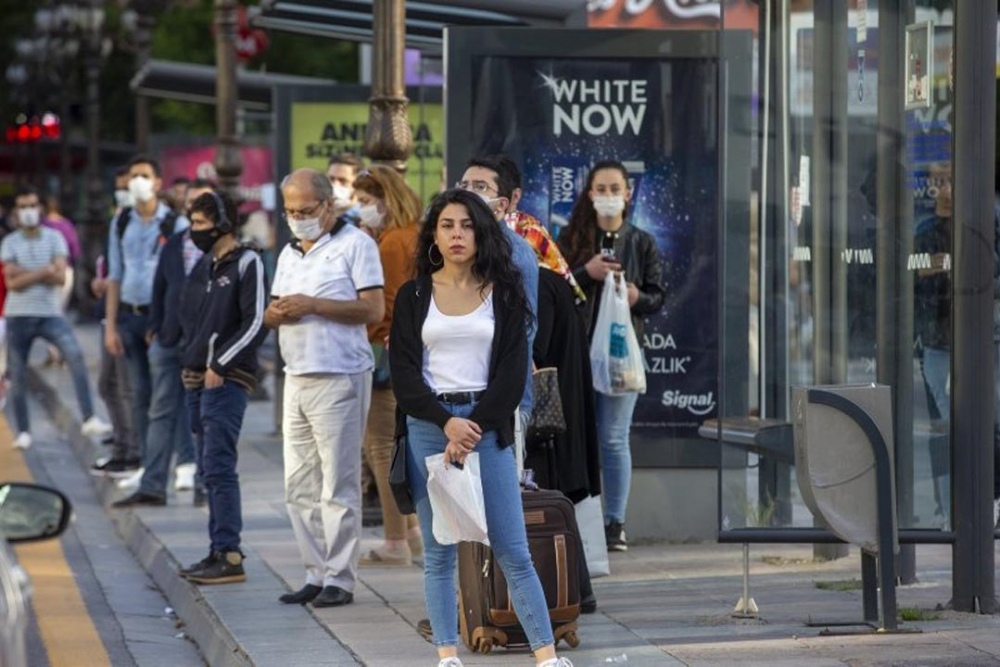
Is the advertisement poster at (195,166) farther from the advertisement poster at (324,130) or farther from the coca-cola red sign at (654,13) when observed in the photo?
the coca-cola red sign at (654,13)

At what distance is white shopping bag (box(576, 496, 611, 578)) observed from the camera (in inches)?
357

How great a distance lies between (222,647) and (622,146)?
3.73m

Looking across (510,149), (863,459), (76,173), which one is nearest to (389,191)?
(510,149)

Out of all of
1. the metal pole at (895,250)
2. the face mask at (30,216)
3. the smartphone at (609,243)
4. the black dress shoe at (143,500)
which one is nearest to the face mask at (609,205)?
the smartphone at (609,243)

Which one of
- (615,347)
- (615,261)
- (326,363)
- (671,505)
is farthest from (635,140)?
(326,363)

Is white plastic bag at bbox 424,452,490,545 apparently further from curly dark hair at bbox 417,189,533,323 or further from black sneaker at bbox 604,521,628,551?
black sneaker at bbox 604,521,628,551

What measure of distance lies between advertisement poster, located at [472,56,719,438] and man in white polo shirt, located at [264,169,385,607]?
1.95m

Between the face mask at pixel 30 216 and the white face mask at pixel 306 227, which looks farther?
the face mask at pixel 30 216

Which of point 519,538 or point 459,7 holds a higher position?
point 459,7

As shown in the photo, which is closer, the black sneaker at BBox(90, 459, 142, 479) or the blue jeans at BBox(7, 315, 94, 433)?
the black sneaker at BBox(90, 459, 142, 479)

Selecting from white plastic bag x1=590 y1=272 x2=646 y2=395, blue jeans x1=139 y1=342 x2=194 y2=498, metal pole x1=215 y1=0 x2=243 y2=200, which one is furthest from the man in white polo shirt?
metal pole x1=215 y1=0 x2=243 y2=200

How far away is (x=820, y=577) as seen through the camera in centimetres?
952

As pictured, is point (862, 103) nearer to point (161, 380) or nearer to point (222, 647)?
point (222, 647)

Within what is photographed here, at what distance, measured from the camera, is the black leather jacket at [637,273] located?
10078 mm
